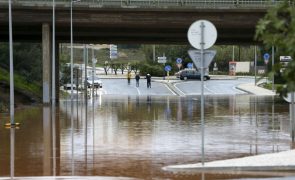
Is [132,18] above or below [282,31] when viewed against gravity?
above

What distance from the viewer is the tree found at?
6.50 metres

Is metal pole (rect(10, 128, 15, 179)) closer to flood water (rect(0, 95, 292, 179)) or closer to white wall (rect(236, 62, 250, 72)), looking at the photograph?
flood water (rect(0, 95, 292, 179))

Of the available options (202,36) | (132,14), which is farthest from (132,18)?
(202,36)

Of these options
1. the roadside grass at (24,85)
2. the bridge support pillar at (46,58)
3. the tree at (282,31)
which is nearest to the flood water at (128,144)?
the tree at (282,31)

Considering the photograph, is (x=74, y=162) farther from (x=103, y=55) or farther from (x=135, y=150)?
(x=103, y=55)

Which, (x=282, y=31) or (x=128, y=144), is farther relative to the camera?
(x=128, y=144)

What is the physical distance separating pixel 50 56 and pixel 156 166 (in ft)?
113

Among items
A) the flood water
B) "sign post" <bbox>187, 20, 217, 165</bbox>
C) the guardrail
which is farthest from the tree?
the guardrail

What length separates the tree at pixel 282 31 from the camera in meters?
6.50

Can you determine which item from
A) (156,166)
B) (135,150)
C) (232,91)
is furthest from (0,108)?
(232,91)

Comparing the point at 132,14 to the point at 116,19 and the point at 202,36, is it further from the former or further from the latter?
the point at 202,36

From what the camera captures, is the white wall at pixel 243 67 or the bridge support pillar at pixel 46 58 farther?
the white wall at pixel 243 67

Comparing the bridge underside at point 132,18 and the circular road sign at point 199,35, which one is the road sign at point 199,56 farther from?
the bridge underside at point 132,18

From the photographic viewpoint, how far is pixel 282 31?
6.76 meters
